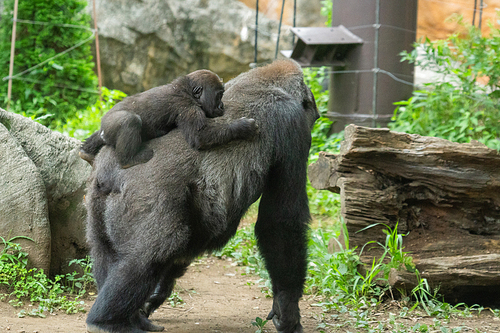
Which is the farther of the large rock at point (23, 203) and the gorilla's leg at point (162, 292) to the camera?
the large rock at point (23, 203)

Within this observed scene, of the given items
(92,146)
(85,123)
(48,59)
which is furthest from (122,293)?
(48,59)

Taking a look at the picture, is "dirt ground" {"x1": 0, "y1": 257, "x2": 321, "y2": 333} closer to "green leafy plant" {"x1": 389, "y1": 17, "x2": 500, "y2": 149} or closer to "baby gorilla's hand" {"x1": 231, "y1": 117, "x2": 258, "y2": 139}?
"baby gorilla's hand" {"x1": 231, "y1": 117, "x2": 258, "y2": 139}

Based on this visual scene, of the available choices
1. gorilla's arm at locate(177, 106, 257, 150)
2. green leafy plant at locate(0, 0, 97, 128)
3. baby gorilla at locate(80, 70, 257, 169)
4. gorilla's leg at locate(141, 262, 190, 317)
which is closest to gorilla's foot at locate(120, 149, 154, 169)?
baby gorilla at locate(80, 70, 257, 169)

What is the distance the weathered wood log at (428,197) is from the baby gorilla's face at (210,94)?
1.15 metres

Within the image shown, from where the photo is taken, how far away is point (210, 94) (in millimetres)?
2824

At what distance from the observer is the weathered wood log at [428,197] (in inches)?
139

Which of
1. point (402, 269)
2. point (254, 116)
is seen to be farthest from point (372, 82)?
point (254, 116)

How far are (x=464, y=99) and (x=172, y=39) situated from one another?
23.3 feet

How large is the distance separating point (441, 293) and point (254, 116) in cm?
206

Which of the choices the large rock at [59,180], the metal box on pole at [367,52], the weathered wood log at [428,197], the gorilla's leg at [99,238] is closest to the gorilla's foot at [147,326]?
the gorilla's leg at [99,238]

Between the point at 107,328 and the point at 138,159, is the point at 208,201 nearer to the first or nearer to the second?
the point at 138,159

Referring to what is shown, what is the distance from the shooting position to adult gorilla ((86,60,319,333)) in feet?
8.36

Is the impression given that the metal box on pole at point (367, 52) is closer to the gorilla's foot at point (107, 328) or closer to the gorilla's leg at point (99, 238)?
the gorilla's leg at point (99, 238)

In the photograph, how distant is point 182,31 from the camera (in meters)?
11.0
